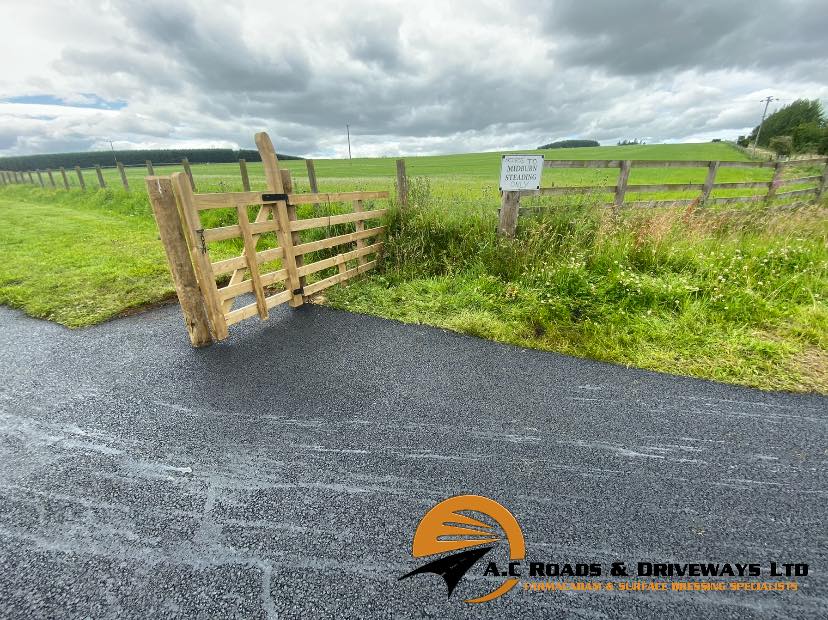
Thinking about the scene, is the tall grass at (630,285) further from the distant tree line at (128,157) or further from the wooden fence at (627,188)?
the distant tree line at (128,157)

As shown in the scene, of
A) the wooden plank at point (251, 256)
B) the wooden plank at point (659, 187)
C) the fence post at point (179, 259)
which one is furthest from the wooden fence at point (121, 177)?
the wooden plank at point (659, 187)

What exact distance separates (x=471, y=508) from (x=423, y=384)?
132 centimetres

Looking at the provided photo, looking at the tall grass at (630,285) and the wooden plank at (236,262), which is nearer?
the tall grass at (630,285)

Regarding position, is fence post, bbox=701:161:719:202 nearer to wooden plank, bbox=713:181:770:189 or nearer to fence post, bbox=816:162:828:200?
wooden plank, bbox=713:181:770:189

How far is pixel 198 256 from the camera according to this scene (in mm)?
3627

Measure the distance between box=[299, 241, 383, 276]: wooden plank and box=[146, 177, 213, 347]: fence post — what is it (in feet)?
4.75

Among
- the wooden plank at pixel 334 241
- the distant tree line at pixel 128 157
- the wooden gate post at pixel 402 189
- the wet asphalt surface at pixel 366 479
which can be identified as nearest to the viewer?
the wet asphalt surface at pixel 366 479

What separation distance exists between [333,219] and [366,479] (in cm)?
410

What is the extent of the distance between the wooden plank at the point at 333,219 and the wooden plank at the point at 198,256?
127cm

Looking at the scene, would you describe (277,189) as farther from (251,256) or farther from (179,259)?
(179,259)

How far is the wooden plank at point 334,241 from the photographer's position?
195 inches

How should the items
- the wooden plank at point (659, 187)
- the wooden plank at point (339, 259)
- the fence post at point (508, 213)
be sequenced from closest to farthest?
the wooden plank at point (339, 259)
the fence post at point (508, 213)
the wooden plank at point (659, 187)

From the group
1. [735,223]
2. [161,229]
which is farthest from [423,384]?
[735,223]

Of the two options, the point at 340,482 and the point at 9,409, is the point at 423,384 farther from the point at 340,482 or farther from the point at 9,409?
the point at 9,409
